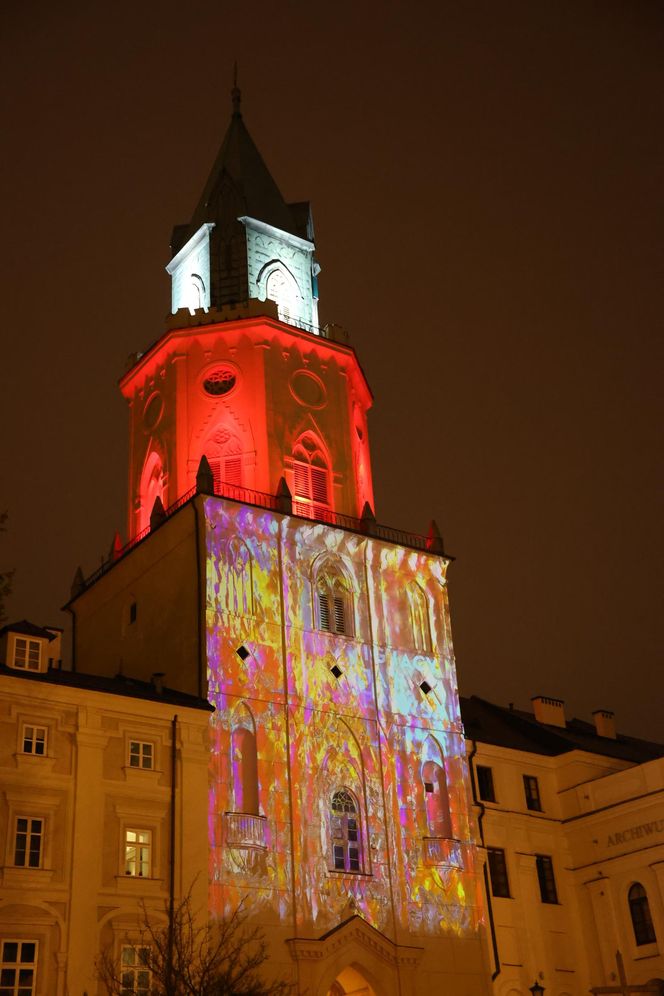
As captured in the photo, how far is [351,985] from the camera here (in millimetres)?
39469

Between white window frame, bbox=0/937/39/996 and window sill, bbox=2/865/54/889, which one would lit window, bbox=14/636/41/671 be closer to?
window sill, bbox=2/865/54/889

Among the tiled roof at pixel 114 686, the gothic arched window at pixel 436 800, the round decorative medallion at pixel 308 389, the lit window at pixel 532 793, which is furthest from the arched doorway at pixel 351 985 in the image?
the round decorative medallion at pixel 308 389

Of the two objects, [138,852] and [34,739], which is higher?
[34,739]

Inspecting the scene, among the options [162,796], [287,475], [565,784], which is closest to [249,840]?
[162,796]

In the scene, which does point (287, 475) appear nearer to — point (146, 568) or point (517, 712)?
point (146, 568)

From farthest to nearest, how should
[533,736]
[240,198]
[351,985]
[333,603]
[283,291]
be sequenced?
[533,736] → [240,198] → [283,291] → [333,603] → [351,985]

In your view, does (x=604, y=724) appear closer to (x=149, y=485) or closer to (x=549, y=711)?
(x=549, y=711)

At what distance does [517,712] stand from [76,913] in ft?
98.1

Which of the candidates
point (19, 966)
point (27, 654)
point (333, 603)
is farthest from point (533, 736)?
point (19, 966)

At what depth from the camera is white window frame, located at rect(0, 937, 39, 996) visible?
31312mm

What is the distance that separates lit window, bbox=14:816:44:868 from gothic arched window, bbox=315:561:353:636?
12986 millimetres

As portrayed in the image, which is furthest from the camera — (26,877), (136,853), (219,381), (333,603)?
(219,381)

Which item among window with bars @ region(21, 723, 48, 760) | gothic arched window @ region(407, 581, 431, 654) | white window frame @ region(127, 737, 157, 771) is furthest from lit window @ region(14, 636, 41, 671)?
gothic arched window @ region(407, 581, 431, 654)

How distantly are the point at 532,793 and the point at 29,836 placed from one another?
22679 millimetres
